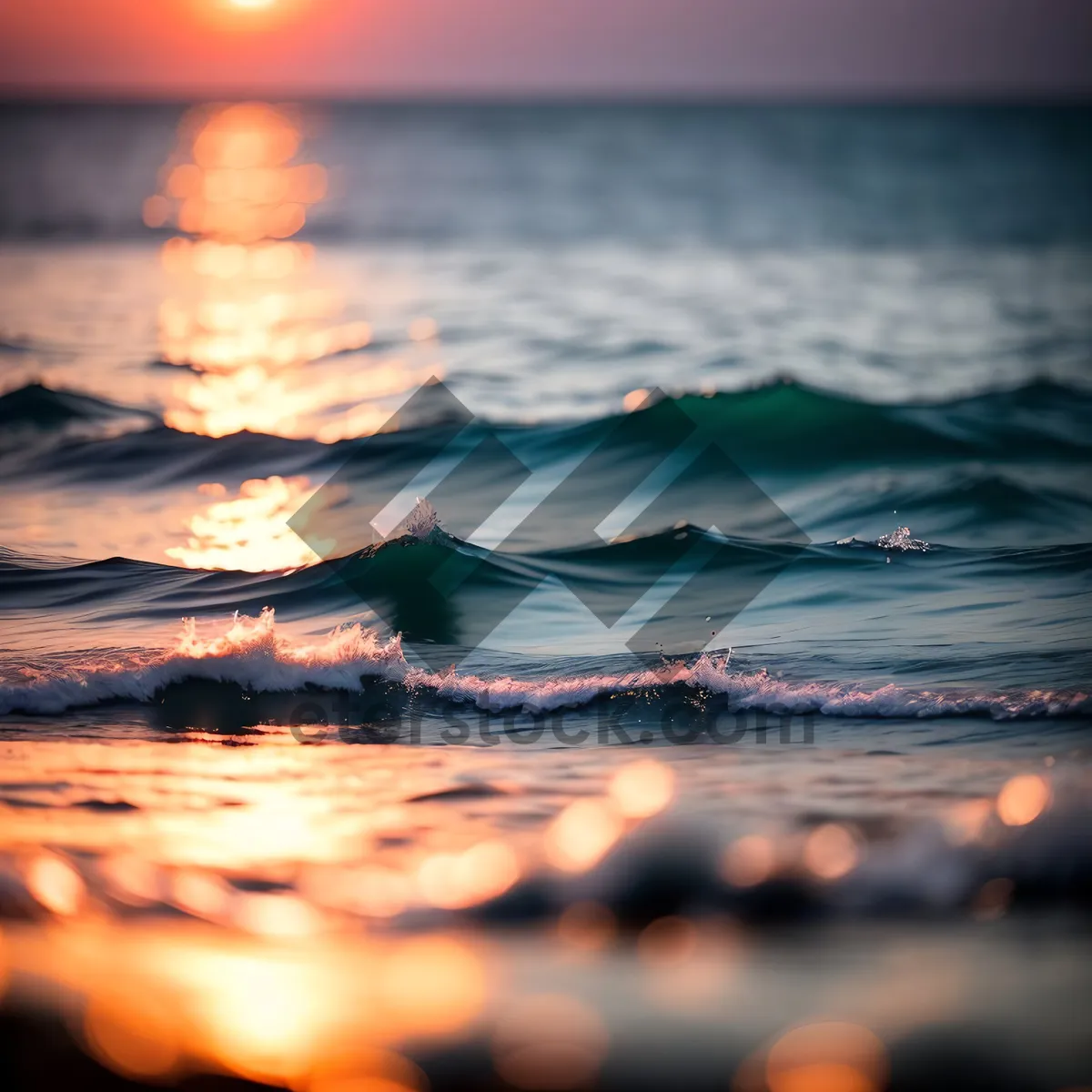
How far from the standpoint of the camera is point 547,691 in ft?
16.7

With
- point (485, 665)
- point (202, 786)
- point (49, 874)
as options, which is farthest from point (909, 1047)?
point (485, 665)

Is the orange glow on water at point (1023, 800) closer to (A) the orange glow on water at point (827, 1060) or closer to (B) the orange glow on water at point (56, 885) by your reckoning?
(A) the orange glow on water at point (827, 1060)

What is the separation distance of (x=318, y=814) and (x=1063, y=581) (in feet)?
15.2

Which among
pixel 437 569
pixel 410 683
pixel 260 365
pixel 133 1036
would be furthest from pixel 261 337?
pixel 133 1036

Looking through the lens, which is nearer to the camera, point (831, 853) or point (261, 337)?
point (831, 853)

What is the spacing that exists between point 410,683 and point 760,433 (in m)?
5.34

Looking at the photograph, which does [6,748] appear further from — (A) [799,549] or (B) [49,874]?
(A) [799,549]

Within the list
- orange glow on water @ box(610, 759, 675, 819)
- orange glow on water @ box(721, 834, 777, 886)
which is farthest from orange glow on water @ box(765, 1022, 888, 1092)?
orange glow on water @ box(610, 759, 675, 819)

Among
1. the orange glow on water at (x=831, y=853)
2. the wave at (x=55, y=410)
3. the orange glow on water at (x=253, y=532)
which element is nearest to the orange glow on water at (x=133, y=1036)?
the orange glow on water at (x=831, y=853)

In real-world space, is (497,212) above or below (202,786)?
above

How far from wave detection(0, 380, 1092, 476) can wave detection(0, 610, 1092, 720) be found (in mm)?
3943

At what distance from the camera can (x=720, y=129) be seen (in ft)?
186

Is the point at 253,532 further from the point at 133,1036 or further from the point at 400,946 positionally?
the point at 133,1036

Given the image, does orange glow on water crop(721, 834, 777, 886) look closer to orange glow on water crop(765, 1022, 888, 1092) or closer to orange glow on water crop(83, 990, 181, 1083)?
orange glow on water crop(765, 1022, 888, 1092)
